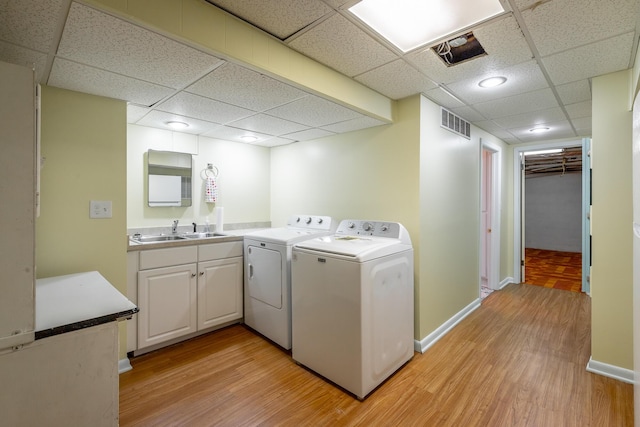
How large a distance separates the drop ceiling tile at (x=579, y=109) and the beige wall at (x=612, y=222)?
0.69 m

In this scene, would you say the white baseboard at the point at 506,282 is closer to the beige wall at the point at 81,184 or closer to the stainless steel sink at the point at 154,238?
the stainless steel sink at the point at 154,238

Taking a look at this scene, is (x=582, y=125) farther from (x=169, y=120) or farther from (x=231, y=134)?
(x=169, y=120)

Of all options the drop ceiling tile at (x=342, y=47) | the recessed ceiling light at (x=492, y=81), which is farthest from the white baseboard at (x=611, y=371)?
the drop ceiling tile at (x=342, y=47)

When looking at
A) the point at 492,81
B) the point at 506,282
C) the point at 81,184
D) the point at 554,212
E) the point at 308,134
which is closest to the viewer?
the point at 81,184

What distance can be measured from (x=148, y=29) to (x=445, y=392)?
8.68 feet

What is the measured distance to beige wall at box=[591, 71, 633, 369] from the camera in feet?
6.73

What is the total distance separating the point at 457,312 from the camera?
3105 mm

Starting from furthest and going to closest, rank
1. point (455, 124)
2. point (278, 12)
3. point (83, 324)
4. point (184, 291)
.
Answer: point (455, 124), point (184, 291), point (278, 12), point (83, 324)

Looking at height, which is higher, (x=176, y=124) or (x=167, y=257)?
(x=176, y=124)

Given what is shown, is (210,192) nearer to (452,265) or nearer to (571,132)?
(452,265)

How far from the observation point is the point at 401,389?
2.00 meters

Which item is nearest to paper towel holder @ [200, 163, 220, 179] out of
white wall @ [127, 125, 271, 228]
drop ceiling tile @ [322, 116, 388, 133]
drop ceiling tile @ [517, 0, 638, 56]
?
white wall @ [127, 125, 271, 228]

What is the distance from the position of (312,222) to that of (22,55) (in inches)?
96.0

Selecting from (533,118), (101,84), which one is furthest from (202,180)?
(533,118)
